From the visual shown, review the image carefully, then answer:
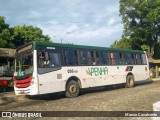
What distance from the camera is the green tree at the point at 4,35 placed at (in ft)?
132

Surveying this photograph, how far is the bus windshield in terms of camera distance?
531 inches

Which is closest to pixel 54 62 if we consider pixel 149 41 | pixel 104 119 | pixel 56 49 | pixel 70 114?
pixel 56 49

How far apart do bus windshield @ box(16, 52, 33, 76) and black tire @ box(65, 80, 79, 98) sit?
2.65 metres

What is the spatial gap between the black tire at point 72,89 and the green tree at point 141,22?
31880mm

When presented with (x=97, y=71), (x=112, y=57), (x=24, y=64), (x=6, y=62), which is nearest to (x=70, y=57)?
(x=97, y=71)

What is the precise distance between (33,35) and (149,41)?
22134 mm

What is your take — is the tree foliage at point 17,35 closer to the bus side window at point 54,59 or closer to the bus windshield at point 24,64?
the bus windshield at point 24,64

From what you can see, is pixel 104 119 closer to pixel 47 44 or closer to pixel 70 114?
pixel 70 114

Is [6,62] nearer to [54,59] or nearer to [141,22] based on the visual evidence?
[54,59]

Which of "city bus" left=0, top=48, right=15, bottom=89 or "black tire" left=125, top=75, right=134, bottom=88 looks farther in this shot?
"city bus" left=0, top=48, right=15, bottom=89

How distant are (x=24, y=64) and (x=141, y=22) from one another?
35742 millimetres

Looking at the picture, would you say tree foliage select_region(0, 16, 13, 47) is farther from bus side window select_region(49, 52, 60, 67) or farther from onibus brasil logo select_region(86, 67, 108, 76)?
bus side window select_region(49, 52, 60, 67)

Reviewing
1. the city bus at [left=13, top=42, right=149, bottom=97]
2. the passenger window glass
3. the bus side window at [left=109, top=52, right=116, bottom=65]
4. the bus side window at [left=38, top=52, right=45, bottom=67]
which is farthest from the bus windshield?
the bus side window at [left=109, top=52, right=116, bottom=65]

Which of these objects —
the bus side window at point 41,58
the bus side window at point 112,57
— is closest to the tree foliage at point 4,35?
the bus side window at point 112,57
